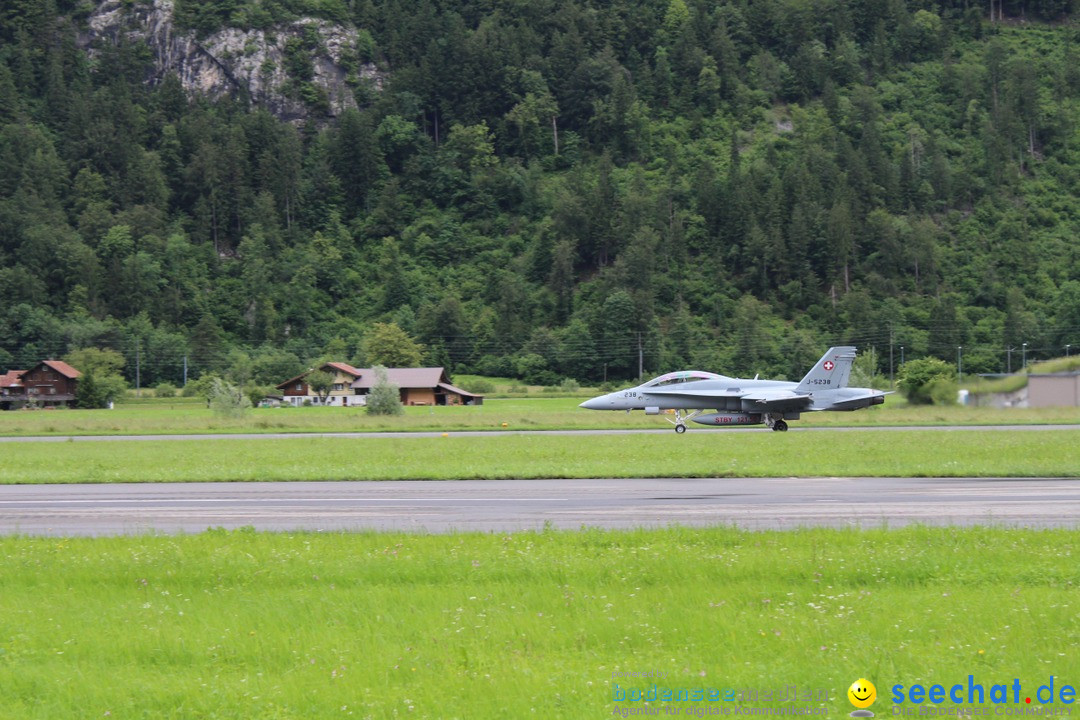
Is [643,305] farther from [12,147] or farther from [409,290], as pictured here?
[12,147]

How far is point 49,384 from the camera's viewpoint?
9169cm

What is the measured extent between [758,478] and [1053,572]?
1195cm

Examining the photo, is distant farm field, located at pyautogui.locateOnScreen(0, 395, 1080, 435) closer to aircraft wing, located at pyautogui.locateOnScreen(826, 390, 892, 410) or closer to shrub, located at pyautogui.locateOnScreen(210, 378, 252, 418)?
shrub, located at pyautogui.locateOnScreen(210, 378, 252, 418)

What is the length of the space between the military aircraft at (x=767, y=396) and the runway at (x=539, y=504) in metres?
20.9

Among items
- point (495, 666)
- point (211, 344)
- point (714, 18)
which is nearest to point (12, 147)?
point (211, 344)

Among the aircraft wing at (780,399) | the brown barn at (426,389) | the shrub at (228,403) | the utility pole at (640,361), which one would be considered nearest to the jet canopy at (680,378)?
the aircraft wing at (780,399)

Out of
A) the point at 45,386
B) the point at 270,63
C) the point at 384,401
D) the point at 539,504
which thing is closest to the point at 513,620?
the point at 539,504

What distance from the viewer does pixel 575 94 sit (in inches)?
6068

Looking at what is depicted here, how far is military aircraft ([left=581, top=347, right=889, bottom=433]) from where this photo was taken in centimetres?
4353

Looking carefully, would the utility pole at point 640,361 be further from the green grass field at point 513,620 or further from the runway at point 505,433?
the green grass field at point 513,620

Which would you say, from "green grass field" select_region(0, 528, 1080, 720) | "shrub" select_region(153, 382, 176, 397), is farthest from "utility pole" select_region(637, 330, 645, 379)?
"green grass field" select_region(0, 528, 1080, 720)

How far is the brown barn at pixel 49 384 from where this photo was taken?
90.4 meters

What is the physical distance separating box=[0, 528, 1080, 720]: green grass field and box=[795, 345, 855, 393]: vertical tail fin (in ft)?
100

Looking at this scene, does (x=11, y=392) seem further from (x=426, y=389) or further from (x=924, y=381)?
(x=924, y=381)
